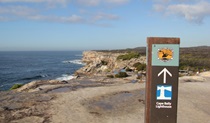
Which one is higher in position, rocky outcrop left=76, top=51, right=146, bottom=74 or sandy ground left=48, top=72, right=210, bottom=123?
sandy ground left=48, top=72, right=210, bottom=123

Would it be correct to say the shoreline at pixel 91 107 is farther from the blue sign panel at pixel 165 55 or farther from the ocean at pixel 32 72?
the ocean at pixel 32 72

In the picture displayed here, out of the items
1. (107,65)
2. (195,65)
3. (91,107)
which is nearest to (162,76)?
(91,107)

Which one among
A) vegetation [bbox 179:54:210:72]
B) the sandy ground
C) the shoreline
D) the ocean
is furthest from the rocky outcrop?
the shoreline

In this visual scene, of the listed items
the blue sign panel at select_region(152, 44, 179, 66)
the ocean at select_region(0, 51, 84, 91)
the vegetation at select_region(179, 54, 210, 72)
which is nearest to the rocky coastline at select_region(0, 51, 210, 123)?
the blue sign panel at select_region(152, 44, 179, 66)

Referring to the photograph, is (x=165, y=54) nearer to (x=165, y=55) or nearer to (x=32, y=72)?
(x=165, y=55)

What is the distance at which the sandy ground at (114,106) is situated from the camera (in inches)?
344

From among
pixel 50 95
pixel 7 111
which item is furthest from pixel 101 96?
pixel 7 111

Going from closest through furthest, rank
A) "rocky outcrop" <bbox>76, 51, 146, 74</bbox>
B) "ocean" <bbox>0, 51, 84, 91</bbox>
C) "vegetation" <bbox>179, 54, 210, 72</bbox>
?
1. "vegetation" <bbox>179, 54, 210, 72</bbox>
2. "ocean" <bbox>0, 51, 84, 91</bbox>
3. "rocky outcrop" <bbox>76, 51, 146, 74</bbox>

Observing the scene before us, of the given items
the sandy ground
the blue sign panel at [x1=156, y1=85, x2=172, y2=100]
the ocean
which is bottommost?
the ocean

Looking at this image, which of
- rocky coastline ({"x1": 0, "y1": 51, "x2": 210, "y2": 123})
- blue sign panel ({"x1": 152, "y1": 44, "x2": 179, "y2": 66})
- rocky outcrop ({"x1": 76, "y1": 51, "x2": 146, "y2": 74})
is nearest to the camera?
blue sign panel ({"x1": 152, "y1": 44, "x2": 179, "y2": 66})

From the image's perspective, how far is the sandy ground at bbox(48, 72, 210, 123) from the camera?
874 cm

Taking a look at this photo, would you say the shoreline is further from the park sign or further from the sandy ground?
the park sign

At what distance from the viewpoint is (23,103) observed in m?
10.8

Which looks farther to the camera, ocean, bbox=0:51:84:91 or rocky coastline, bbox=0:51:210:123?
ocean, bbox=0:51:84:91
